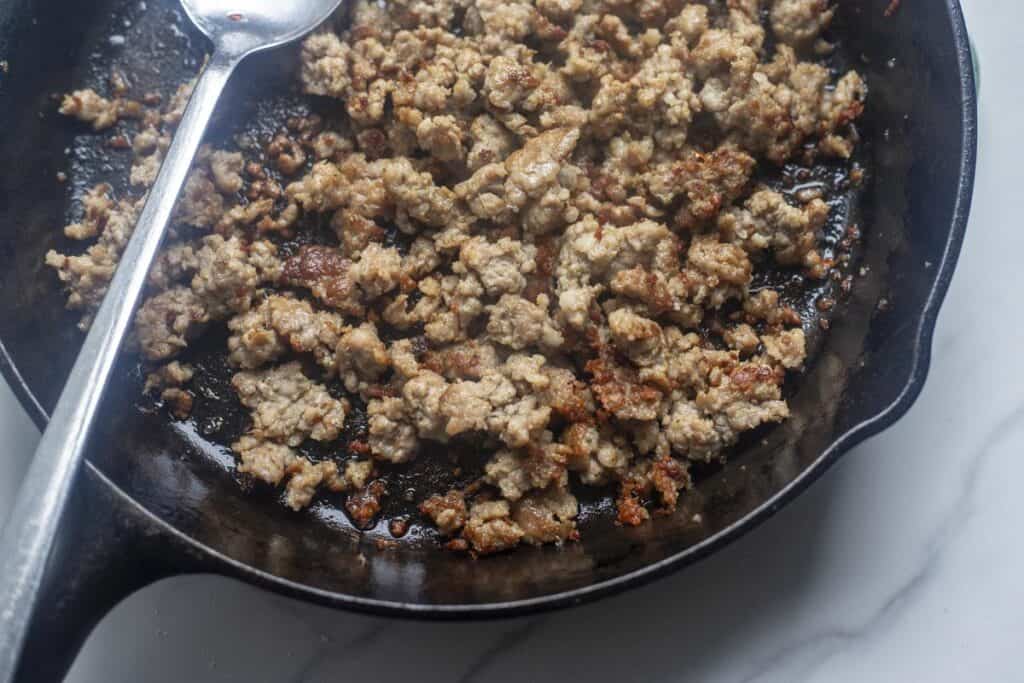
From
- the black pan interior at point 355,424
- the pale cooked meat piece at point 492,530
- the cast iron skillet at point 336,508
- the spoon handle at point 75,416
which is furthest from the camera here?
the pale cooked meat piece at point 492,530

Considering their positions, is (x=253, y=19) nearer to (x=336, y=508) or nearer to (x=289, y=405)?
(x=289, y=405)

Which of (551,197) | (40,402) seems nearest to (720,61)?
(551,197)

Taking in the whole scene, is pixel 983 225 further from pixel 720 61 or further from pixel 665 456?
pixel 665 456

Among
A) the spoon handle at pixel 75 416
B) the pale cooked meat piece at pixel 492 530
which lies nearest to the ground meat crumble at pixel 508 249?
the pale cooked meat piece at pixel 492 530

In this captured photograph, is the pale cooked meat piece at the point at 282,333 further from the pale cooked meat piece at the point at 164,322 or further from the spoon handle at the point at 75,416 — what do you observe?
the spoon handle at the point at 75,416

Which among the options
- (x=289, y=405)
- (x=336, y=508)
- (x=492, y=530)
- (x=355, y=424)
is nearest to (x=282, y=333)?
(x=289, y=405)

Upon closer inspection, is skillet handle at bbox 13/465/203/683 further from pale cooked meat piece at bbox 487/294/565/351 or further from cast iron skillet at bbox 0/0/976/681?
pale cooked meat piece at bbox 487/294/565/351

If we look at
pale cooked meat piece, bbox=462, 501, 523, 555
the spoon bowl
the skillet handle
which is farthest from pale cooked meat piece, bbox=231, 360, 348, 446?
the spoon bowl
